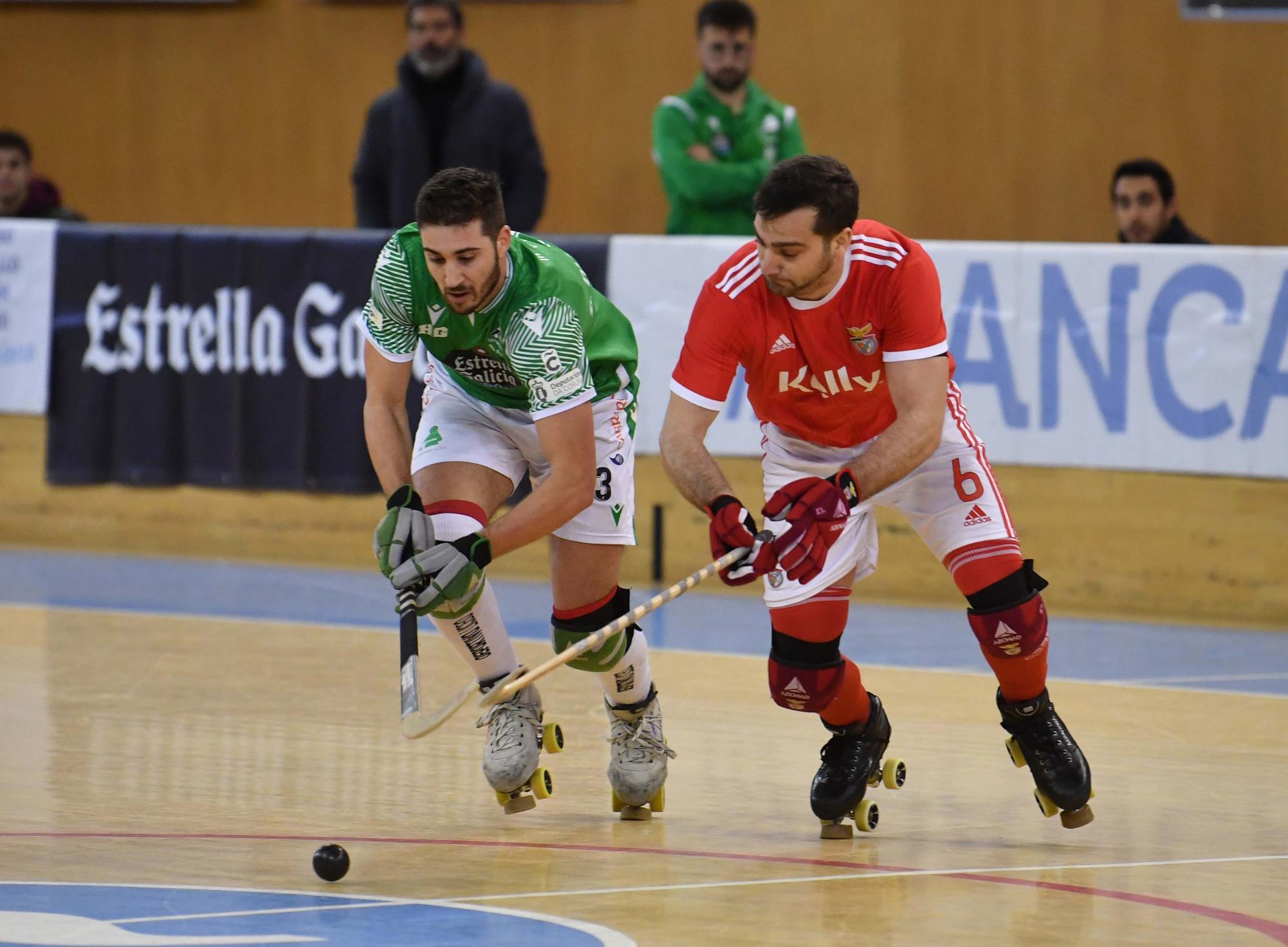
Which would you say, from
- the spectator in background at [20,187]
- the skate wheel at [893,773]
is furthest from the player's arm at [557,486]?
the spectator in background at [20,187]

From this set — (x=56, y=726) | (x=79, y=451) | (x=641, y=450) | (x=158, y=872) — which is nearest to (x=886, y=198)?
(x=641, y=450)

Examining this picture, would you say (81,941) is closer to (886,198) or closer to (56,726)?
(56,726)

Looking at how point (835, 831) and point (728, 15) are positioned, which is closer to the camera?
point (835, 831)

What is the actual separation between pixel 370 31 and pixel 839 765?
1000 centimetres

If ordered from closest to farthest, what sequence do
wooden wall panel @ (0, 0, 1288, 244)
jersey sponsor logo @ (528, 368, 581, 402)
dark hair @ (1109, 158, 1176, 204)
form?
jersey sponsor logo @ (528, 368, 581, 402) < dark hair @ (1109, 158, 1176, 204) < wooden wall panel @ (0, 0, 1288, 244)

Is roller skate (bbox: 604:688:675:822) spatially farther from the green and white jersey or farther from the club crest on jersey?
the club crest on jersey

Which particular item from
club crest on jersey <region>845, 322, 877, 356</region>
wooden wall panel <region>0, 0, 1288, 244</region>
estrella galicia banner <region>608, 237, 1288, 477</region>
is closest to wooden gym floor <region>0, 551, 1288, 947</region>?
estrella galicia banner <region>608, 237, 1288, 477</region>

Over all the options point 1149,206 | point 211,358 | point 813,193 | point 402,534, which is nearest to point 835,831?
point 402,534

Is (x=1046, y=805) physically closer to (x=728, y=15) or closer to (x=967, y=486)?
(x=967, y=486)

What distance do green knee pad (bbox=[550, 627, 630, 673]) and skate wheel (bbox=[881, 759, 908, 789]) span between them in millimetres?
844

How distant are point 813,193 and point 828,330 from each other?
0.44 meters

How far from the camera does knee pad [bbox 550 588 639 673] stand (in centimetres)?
586

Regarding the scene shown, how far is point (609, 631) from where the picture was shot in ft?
17.8

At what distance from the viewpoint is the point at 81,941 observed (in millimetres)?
4363
